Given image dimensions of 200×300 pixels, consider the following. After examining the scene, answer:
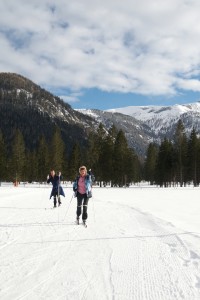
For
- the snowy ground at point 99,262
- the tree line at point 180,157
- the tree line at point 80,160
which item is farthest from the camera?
the tree line at point 180,157

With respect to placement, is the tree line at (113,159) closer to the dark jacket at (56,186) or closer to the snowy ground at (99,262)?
the dark jacket at (56,186)

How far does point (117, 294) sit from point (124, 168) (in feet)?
218

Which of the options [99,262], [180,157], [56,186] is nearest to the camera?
[99,262]

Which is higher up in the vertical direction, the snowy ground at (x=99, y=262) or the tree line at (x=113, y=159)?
the tree line at (x=113, y=159)

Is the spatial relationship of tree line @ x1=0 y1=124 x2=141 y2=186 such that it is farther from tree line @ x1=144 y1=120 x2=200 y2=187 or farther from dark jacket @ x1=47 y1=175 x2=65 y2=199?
dark jacket @ x1=47 y1=175 x2=65 y2=199

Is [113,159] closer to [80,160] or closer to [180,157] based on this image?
[180,157]

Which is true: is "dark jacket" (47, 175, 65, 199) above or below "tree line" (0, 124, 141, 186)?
below

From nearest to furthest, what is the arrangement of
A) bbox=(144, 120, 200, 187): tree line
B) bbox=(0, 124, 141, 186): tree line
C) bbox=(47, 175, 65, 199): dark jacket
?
1. bbox=(47, 175, 65, 199): dark jacket
2. bbox=(0, 124, 141, 186): tree line
3. bbox=(144, 120, 200, 187): tree line

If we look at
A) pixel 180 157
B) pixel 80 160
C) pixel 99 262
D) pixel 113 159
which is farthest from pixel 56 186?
pixel 80 160

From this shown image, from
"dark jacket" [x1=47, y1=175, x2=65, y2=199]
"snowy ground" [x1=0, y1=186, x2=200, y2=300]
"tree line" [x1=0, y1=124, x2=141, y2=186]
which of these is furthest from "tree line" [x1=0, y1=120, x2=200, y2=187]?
"snowy ground" [x1=0, y1=186, x2=200, y2=300]

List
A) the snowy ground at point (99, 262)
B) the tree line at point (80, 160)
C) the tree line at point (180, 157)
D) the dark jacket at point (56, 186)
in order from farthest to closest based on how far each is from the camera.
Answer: the tree line at point (180, 157), the tree line at point (80, 160), the dark jacket at point (56, 186), the snowy ground at point (99, 262)

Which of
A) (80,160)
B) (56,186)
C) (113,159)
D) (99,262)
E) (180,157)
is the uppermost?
(80,160)

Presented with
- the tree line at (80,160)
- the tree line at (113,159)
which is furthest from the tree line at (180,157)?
the tree line at (80,160)

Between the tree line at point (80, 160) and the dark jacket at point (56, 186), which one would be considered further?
the tree line at point (80, 160)
